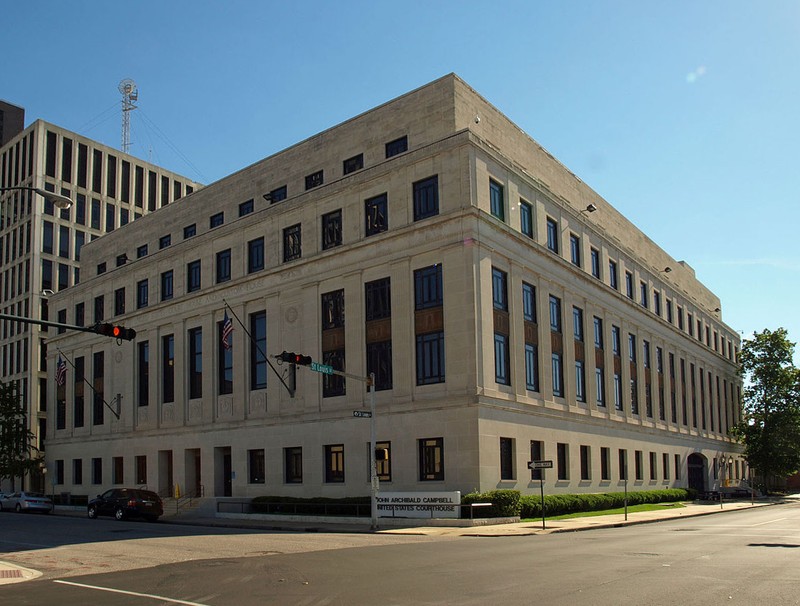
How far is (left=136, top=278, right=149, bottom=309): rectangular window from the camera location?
190ft

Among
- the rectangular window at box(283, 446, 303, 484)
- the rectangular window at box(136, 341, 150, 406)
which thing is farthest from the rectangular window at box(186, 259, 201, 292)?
the rectangular window at box(283, 446, 303, 484)

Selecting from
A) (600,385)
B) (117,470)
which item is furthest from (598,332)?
(117,470)

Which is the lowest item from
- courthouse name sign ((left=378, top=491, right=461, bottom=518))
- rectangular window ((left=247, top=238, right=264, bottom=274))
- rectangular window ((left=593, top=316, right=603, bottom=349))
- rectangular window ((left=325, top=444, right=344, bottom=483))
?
courthouse name sign ((left=378, top=491, right=461, bottom=518))

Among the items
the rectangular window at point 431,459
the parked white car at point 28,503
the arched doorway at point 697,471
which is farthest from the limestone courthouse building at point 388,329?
the parked white car at point 28,503

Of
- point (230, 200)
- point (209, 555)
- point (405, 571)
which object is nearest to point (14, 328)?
point (230, 200)

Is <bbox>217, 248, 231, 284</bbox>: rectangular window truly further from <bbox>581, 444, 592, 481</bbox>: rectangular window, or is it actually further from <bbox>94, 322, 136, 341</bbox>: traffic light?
<bbox>94, 322, 136, 341</bbox>: traffic light

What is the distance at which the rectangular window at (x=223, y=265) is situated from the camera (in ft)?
168

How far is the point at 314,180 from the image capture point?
47750 millimetres

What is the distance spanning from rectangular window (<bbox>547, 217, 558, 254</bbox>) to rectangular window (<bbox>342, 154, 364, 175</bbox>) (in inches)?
443

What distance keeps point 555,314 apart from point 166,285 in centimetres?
2698

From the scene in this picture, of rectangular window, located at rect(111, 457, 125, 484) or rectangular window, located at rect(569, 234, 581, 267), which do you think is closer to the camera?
rectangular window, located at rect(569, 234, 581, 267)

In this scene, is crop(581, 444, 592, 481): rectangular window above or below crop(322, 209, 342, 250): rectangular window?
below

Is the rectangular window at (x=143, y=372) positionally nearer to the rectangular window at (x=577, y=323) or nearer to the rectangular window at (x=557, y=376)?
the rectangular window at (x=557, y=376)

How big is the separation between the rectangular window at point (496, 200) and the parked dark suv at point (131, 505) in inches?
874
